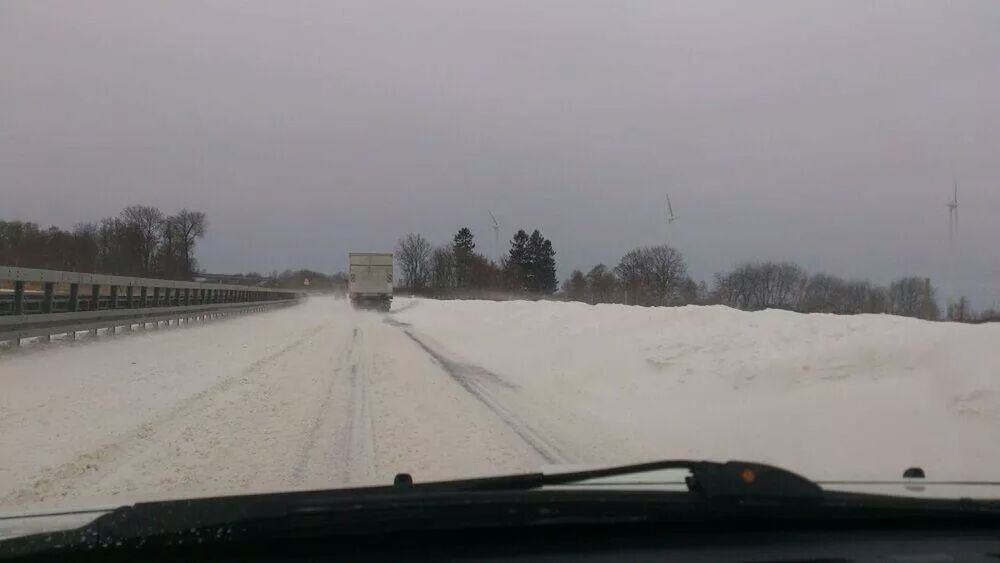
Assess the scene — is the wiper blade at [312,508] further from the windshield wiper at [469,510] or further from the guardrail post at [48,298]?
the guardrail post at [48,298]

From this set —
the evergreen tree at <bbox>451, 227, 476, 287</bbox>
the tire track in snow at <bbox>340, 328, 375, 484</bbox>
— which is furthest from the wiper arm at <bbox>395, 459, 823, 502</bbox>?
the evergreen tree at <bbox>451, 227, 476, 287</bbox>

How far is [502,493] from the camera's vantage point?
289 centimetres

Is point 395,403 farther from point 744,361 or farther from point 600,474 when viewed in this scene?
point 600,474

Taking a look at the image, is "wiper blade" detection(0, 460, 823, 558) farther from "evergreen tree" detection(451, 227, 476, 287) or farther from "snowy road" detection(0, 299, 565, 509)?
"evergreen tree" detection(451, 227, 476, 287)

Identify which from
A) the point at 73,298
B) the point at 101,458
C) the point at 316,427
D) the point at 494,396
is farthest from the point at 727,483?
the point at 73,298

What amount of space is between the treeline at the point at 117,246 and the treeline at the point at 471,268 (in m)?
A: 31.8

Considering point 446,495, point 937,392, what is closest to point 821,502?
point 446,495

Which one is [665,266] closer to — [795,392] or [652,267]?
[652,267]

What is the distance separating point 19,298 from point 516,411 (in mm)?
9950

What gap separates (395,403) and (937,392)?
6494 millimetres

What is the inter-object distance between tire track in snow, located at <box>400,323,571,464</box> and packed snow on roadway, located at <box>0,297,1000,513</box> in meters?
0.06

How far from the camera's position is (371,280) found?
53438 millimetres

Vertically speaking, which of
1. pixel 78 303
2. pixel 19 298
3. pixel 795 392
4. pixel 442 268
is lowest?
pixel 795 392

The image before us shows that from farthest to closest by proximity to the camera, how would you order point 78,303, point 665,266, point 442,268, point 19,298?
point 442,268
point 665,266
point 78,303
point 19,298
